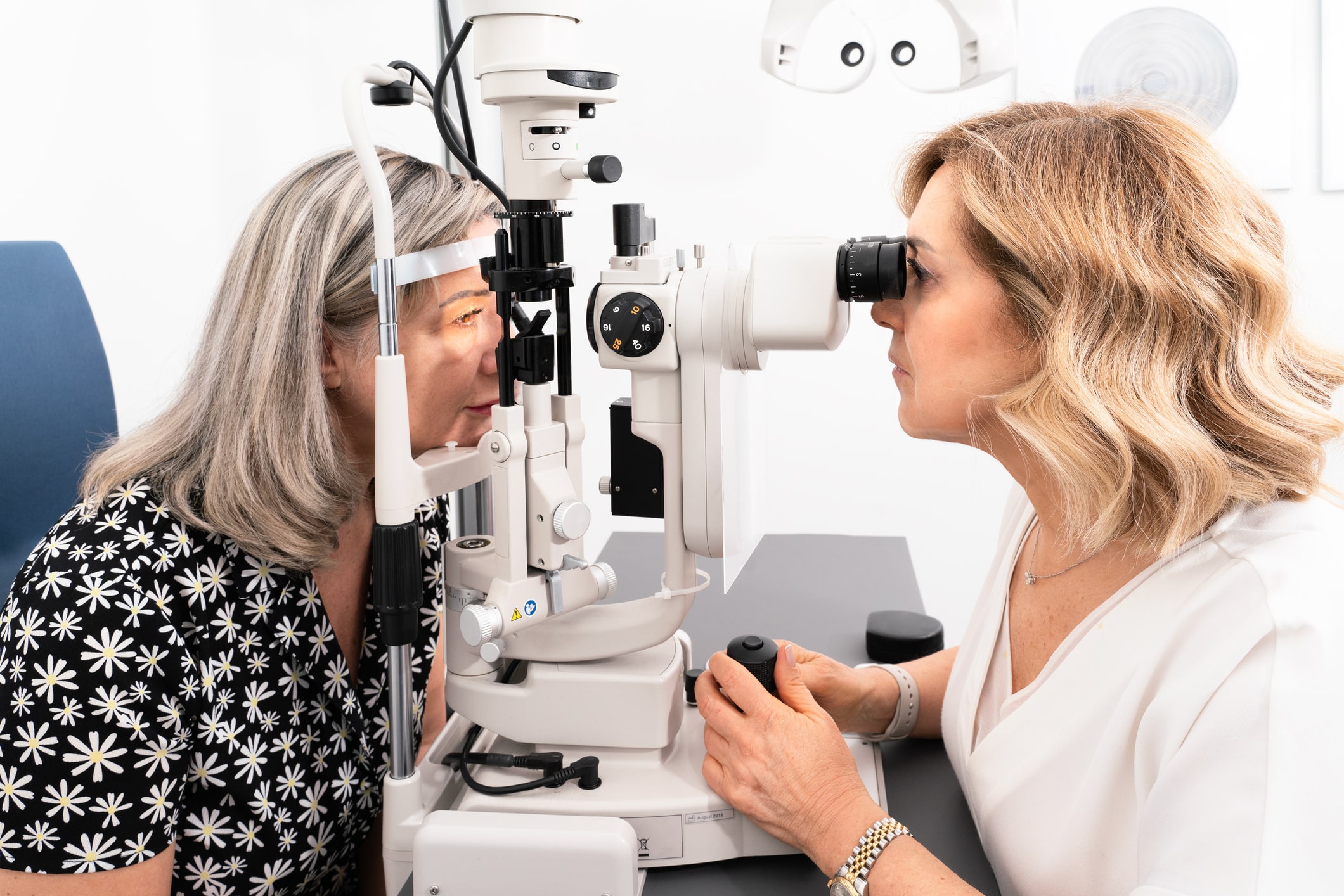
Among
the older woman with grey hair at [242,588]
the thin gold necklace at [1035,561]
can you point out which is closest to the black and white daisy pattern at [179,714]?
the older woman with grey hair at [242,588]

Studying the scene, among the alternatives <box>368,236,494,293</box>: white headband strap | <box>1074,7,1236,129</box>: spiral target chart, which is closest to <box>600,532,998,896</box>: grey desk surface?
<box>368,236,494,293</box>: white headband strap

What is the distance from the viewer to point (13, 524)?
1.42 m

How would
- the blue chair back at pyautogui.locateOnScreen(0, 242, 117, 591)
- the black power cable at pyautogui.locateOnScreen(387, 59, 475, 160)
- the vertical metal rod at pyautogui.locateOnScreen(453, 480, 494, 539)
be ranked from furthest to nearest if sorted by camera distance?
the vertical metal rod at pyautogui.locateOnScreen(453, 480, 494, 539) < the blue chair back at pyautogui.locateOnScreen(0, 242, 117, 591) < the black power cable at pyautogui.locateOnScreen(387, 59, 475, 160)

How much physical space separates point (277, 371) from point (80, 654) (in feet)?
1.13

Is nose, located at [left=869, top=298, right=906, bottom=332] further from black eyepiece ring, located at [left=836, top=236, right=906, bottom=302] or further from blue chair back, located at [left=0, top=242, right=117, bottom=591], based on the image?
blue chair back, located at [left=0, top=242, right=117, bottom=591]

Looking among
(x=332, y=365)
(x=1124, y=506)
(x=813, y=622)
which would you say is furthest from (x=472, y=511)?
(x=1124, y=506)

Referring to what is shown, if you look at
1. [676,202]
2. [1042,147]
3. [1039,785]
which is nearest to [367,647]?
[1039,785]

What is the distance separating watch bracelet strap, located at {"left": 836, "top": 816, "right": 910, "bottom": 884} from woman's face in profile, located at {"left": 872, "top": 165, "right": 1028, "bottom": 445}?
397 mm

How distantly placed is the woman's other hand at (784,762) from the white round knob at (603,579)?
135 mm

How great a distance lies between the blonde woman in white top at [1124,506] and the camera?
791 millimetres

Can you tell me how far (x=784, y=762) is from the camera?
3.22 ft

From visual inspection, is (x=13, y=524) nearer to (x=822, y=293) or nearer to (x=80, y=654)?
(x=80, y=654)

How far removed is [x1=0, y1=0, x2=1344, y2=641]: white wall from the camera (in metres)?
2.29

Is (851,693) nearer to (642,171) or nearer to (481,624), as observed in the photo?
(481,624)
